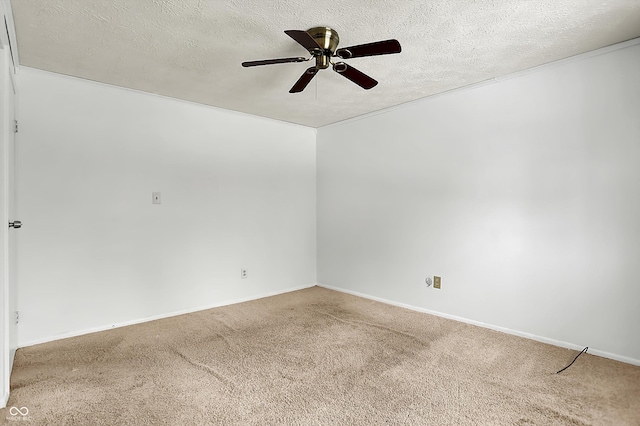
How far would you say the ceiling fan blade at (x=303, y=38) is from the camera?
5.71 ft

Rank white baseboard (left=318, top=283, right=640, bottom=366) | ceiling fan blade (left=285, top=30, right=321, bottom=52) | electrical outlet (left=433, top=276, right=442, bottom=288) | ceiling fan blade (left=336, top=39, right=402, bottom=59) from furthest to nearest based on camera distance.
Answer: electrical outlet (left=433, top=276, right=442, bottom=288) → white baseboard (left=318, top=283, right=640, bottom=366) → ceiling fan blade (left=336, top=39, right=402, bottom=59) → ceiling fan blade (left=285, top=30, right=321, bottom=52)

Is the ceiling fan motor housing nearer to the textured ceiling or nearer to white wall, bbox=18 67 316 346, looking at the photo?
the textured ceiling

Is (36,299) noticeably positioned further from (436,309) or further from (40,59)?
(436,309)

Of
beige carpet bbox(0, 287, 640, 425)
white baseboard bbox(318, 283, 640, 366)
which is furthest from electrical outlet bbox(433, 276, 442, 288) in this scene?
beige carpet bbox(0, 287, 640, 425)

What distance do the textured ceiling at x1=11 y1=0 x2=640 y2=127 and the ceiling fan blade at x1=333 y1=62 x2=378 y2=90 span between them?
23 centimetres

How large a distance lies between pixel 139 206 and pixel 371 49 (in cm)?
251

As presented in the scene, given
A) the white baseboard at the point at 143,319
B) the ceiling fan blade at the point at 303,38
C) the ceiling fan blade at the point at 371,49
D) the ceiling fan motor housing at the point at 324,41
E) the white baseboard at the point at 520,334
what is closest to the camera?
the ceiling fan blade at the point at 303,38

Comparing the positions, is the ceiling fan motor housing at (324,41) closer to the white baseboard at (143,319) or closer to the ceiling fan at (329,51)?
the ceiling fan at (329,51)

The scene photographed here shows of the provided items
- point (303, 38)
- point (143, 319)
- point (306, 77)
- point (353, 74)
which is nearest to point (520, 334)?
point (353, 74)

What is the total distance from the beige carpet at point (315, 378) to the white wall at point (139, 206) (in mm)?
366

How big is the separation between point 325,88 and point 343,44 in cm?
81

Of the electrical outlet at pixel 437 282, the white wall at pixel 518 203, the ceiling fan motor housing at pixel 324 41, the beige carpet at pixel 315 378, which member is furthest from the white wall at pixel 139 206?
the ceiling fan motor housing at pixel 324 41

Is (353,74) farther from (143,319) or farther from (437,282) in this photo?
(143,319)

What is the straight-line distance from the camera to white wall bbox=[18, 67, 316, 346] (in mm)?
2721
